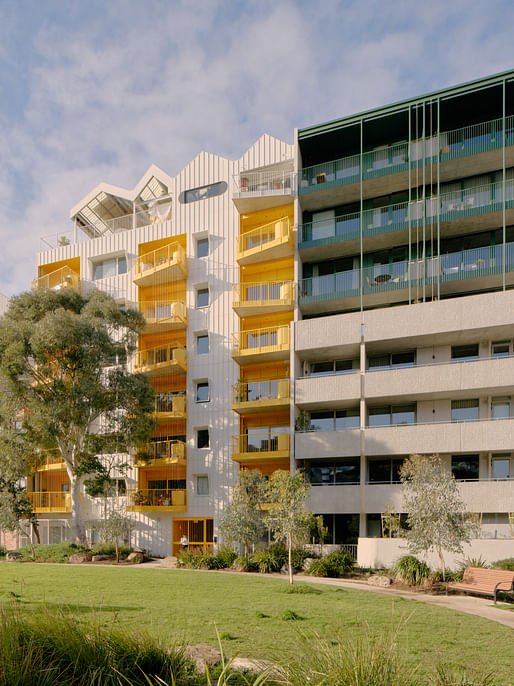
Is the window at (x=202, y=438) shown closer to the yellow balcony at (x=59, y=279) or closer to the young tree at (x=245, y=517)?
the young tree at (x=245, y=517)

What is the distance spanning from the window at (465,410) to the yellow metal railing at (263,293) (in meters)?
10.7

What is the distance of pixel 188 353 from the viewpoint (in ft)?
120

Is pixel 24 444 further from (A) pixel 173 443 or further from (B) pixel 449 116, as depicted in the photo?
(B) pixel 449 116

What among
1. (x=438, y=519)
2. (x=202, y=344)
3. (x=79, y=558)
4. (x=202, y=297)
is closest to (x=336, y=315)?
(x=202, y=344)

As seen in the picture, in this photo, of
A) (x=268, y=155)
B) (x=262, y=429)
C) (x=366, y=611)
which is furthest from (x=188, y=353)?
(x=366, y=611)

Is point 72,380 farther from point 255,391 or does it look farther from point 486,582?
point 486,582

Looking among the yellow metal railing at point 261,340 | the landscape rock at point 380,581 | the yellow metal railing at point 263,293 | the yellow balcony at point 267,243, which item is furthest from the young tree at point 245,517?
the yellow balcony at point 267,243

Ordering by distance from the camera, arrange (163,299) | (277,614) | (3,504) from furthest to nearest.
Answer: (163,299) < (3,504) < (277,614)

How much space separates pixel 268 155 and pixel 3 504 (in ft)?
85.0

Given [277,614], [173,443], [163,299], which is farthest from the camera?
[163,299]

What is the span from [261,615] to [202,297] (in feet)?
91.8

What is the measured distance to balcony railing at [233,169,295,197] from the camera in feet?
115

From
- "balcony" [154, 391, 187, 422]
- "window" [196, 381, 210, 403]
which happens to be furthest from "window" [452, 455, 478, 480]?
"balcony" [154, 391, 187, 422]

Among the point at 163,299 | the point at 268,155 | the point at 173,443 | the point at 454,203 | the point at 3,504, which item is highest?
the point at 268,155
